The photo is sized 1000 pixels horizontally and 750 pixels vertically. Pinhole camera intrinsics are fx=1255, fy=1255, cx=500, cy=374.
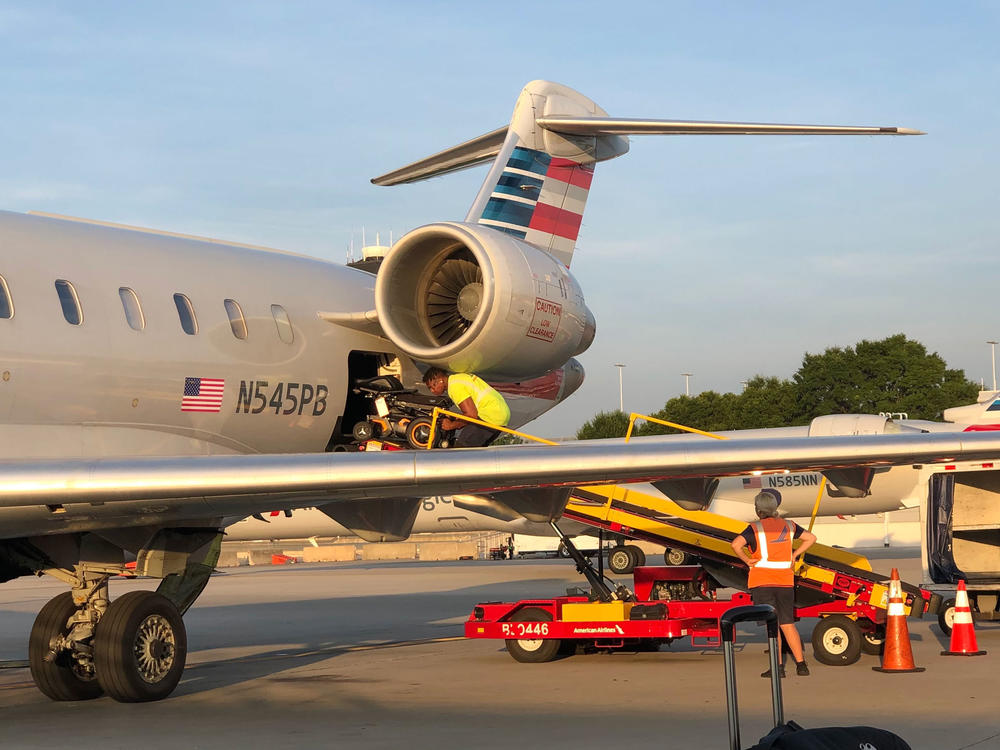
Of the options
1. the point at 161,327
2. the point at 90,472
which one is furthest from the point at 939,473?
the point at 90,472

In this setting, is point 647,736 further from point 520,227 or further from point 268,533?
point 268,533

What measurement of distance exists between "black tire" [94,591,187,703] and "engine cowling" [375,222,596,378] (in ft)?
11.1

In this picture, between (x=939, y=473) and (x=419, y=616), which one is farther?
(x=419, y=616)

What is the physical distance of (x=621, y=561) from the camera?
33.7m

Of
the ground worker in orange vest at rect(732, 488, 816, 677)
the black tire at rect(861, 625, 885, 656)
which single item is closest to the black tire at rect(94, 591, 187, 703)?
the ground worker in orange vest at rect(732, 488, 816, 677)

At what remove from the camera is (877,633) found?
13766 mm

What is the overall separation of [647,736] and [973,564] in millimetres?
11212

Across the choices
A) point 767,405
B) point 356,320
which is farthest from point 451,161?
point 767,405

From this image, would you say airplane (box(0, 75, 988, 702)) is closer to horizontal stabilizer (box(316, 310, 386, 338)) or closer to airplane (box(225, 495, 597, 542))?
horizontal stabilizer (box(316, 310, 386, 338))

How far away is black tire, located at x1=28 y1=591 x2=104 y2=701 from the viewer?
37.2 feet

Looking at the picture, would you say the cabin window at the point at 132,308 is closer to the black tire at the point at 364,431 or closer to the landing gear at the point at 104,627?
the landing gear at the point at 104,627

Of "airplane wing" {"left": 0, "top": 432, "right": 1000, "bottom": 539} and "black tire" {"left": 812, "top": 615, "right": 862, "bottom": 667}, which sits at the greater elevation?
"airplane wing" {"left": 0, "top": 432, "right": 1000, "bottom": 539}

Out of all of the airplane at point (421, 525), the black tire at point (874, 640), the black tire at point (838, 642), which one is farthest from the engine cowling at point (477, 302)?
the airplane at point (421, 525)

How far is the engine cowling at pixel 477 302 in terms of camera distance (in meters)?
11.9
